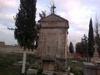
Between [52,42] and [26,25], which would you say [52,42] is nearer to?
[52,42]

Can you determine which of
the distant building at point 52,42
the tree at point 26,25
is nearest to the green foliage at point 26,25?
the tree at point 26,25

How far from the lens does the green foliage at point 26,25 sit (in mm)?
15500

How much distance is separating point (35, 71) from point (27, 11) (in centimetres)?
559

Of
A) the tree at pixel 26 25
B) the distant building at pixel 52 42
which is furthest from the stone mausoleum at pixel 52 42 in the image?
the tree at pixel 26 25

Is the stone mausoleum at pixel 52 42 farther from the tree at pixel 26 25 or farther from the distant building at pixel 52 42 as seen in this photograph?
the tree at pixel 26 25

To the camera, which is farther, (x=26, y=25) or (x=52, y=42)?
(x=52, y=42)

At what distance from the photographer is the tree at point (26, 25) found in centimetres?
1550

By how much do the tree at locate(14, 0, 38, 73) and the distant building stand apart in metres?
0.96

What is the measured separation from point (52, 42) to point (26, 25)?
115 inches

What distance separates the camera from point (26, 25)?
51.3 ft

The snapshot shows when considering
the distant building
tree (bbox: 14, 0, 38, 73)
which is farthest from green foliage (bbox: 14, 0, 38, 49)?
the distant building

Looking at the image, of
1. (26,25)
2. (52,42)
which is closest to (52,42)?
(52,42)

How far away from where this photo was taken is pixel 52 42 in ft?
53.2

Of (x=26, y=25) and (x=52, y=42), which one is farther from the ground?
(x=26, y=25)
